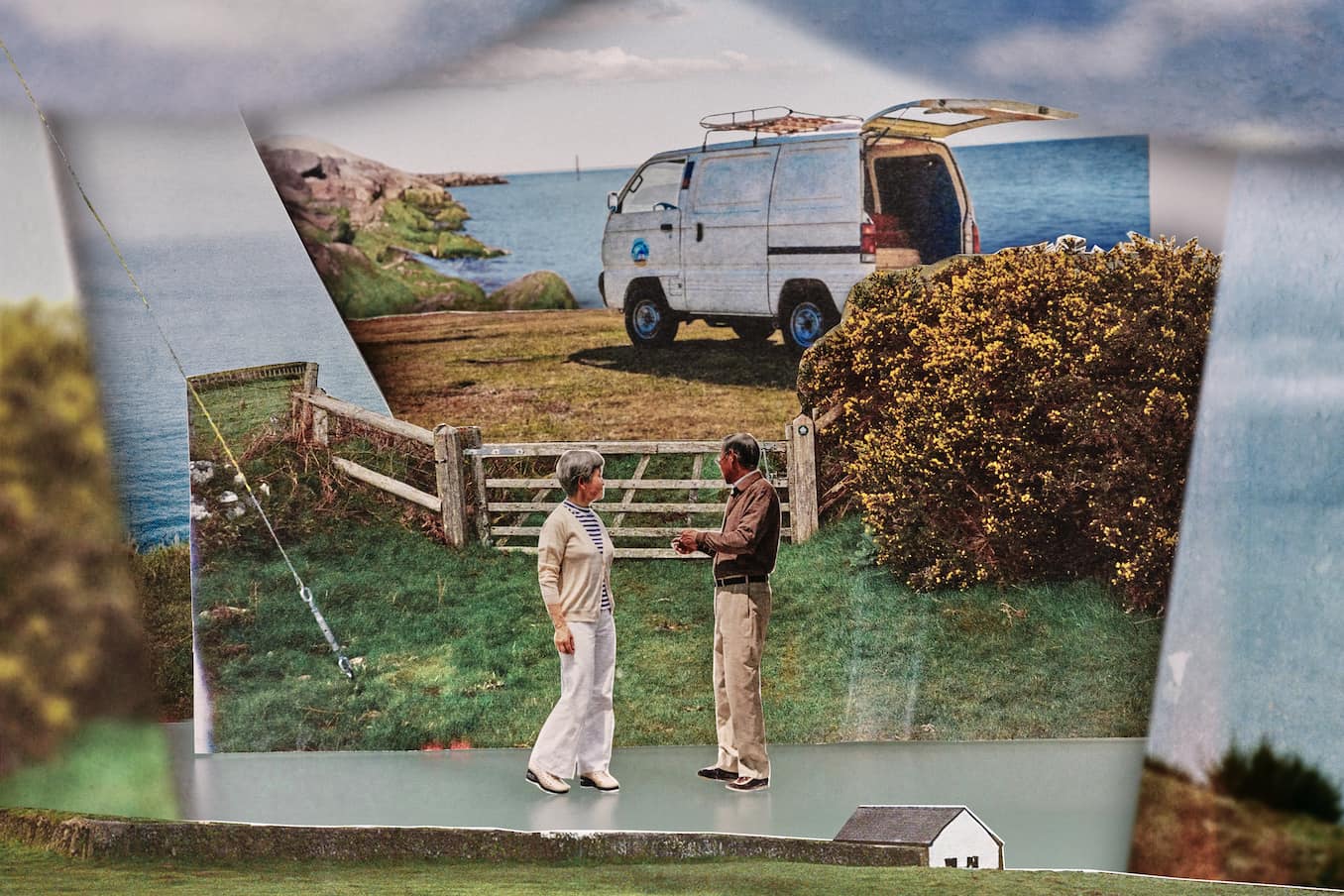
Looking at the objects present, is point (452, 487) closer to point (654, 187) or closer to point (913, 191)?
point (654, 187)

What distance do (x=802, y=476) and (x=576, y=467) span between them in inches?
57.9

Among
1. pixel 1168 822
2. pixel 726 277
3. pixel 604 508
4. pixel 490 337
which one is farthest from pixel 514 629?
pixel 1168 822

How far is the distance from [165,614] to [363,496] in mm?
1199

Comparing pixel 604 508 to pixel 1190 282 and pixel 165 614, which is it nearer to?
pixel 165 614

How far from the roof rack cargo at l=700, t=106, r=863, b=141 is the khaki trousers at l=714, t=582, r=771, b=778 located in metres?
2.21

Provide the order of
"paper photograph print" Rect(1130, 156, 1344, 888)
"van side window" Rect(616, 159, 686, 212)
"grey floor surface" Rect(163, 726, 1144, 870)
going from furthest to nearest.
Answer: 1. "van side window" Rect(616, 159, 686, 212)
2. "paper photograph print" Rect(1130, 156, 1344, 888)
3. "grey floor surface" Rect(163, 726, 1144, 870)

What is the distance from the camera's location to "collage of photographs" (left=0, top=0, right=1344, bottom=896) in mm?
7172

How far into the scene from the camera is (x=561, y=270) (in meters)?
8.07

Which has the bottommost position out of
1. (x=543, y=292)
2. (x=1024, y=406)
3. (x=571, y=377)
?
(x=1024, y=406)

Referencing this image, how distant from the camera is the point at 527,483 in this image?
807 cm

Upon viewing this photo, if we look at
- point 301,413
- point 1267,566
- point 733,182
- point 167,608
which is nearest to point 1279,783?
point 1267,566

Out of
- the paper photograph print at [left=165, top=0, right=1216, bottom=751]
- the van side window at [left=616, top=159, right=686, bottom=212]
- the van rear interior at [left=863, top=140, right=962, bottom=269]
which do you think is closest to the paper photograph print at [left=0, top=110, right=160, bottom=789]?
the paper photograph print at [left=165, top=0, right=1216, bottom=751]

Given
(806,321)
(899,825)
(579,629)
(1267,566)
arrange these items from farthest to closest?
(806,321)
(1267,566)
(579,629)
(899,825)

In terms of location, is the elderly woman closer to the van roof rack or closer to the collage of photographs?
the collage of photographs
